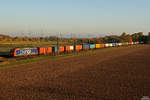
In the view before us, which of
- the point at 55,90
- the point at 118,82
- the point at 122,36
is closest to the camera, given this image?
the point at 55,90

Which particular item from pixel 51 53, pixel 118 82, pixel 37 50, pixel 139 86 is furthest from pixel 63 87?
pixel 51 53

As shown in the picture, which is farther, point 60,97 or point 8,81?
point 8,81

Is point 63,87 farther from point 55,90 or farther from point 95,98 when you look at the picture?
point 95,98

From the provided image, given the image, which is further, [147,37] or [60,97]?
[147,37]

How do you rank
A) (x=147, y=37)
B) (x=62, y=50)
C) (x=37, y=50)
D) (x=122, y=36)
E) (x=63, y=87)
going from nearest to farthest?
(x=63, y=87) → (x=37, y=50) → (x=62, y=50) → (x=147, y=37) → (x=122, y=36)

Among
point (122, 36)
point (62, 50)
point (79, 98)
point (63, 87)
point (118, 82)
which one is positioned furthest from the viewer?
point (122, 36)

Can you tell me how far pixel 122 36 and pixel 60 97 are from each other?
196049mm

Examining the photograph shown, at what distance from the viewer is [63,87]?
1341cm

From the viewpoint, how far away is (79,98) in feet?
35.4

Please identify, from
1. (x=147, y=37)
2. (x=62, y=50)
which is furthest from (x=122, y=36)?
(x=62, y=50)

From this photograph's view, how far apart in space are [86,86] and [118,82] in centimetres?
307

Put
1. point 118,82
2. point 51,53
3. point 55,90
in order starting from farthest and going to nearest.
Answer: point 51,53 < point 118,82 < point 55,90

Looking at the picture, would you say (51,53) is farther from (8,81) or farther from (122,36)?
(122,36)

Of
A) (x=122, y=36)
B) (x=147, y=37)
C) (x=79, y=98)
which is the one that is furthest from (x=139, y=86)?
(x=122, y=36)
